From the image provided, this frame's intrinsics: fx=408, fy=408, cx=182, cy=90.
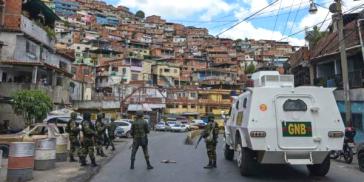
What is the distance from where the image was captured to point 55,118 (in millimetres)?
21578

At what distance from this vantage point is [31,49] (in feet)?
112

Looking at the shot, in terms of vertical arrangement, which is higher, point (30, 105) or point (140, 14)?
point (140, 14)

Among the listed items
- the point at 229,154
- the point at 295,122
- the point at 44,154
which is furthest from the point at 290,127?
the point at 44,154

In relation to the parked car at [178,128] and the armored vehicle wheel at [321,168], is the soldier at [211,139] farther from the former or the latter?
the parked car at [178,128]

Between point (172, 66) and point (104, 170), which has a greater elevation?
point (172, 66)

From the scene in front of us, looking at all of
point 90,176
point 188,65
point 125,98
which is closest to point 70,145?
point 90,176

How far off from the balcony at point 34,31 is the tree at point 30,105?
815 cm

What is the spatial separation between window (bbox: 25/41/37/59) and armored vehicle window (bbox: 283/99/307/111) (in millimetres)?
27204

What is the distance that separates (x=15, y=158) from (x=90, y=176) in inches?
87.8

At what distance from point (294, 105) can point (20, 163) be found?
7065mm

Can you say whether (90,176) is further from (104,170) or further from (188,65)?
(188,65)

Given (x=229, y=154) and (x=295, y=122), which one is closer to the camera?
(x=295, y=122)

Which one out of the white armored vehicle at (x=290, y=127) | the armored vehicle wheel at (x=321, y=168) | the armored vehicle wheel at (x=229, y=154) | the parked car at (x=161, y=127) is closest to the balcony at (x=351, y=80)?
the armored vehicle wheel at (x=229, y=154)

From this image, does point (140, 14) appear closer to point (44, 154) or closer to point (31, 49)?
point (31, 49)
